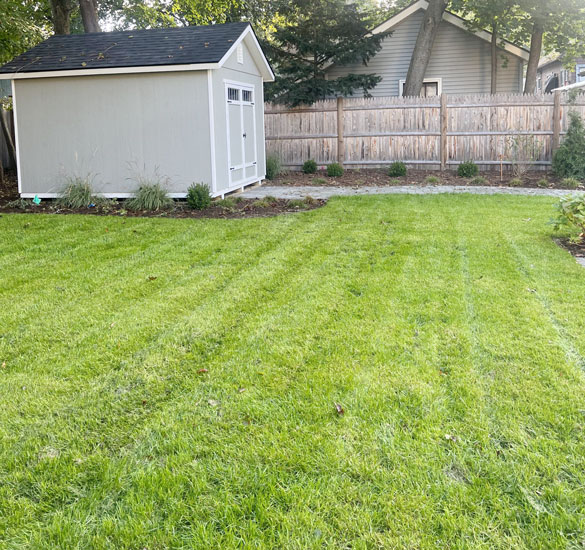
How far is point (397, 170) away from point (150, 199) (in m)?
6.54

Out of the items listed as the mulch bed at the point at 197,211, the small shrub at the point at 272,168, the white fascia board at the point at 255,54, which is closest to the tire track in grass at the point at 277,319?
the mulch bed at the point at 197,211

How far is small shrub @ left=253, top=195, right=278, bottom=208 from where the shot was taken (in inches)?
379

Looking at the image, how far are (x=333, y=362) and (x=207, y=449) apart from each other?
43.1 inches

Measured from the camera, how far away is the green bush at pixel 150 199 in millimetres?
9789

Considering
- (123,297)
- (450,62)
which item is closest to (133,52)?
(123,297)

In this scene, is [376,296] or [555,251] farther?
[555,251]

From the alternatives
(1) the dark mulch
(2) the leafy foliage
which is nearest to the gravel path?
(1) the dark mulch

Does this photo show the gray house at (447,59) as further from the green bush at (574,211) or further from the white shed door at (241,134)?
the green bush at (574,211)

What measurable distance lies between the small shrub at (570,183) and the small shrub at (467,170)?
79.0 inches

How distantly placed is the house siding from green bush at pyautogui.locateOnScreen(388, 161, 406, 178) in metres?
5.66

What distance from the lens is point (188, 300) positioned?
4.64 metres

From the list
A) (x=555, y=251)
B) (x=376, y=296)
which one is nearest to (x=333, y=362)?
(x=376, y=296)

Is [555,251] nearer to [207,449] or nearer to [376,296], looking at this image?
[376,296]

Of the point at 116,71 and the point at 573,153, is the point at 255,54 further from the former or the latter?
the point at 573,153
